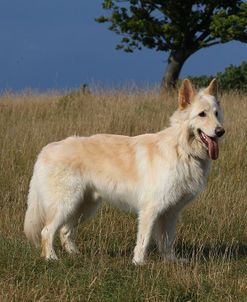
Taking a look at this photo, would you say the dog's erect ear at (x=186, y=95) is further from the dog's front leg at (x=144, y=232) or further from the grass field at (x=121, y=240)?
the grass field at (x=121, y=240)

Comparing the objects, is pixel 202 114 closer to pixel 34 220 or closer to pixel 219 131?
pixel 219 131

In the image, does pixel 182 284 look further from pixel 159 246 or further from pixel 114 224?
pixel 114 224

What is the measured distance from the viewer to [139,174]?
509cm

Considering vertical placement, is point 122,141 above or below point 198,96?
below

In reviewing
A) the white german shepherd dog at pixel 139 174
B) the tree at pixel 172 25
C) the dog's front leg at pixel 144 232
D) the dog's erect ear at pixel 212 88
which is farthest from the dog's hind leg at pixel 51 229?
the tree at pixel 172 25

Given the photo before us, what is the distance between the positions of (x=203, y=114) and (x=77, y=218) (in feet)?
5.09

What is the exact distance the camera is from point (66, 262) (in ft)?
15.3

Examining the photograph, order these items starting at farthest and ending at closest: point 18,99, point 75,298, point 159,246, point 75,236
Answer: point 18,99 → point 75,236 → point 159,246 → point 75,298

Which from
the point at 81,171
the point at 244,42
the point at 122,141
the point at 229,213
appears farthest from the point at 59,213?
the point at 244,42

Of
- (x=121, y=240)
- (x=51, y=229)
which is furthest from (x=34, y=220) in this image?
(x=121, y=240)

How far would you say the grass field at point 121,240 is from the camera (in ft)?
13.5

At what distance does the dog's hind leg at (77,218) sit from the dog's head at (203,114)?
1.10 m

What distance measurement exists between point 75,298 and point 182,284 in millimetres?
740

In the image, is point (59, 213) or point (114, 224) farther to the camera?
point (114, 224)
